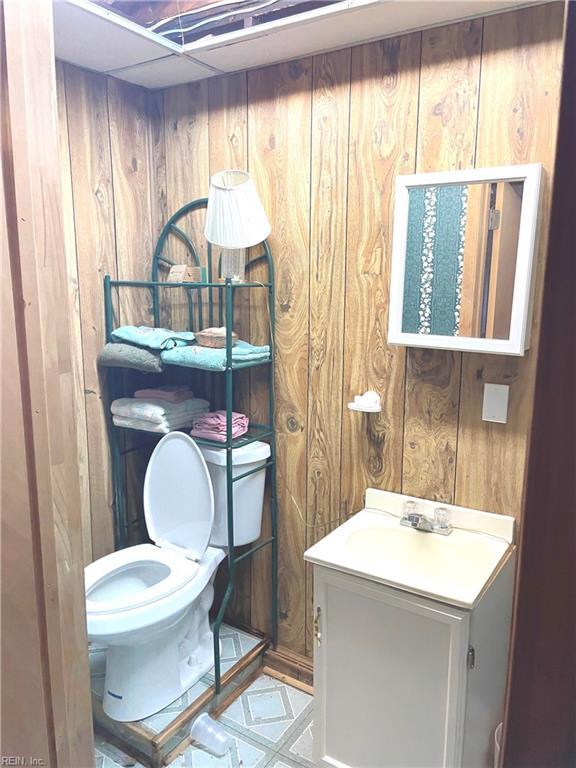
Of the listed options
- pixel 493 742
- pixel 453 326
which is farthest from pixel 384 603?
pixel 453 326

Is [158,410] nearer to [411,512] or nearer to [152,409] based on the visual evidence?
[152,409]

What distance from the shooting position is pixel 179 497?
2.11m

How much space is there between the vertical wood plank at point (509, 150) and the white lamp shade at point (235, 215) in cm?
73

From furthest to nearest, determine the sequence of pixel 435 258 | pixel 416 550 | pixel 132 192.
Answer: pixel 132 192 < pixel 416 550 < pixel 435 258

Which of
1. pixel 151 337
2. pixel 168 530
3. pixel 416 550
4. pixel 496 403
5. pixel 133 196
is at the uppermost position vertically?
pixel 133 196

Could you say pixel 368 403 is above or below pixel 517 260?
below

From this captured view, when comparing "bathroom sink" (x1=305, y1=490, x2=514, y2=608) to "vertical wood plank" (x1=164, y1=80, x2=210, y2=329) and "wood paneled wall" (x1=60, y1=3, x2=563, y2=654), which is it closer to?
"wood paneled wall" (x1=60, y1=3, x2=563, y2=654)

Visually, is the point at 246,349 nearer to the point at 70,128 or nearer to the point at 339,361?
the point at 339,361

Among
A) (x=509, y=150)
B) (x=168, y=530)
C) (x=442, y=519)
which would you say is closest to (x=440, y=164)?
(x=509, y=150)

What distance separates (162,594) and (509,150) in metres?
1.71

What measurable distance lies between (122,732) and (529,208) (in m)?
2.06

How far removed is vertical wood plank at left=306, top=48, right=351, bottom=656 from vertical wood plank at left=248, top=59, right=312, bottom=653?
0.10 feet

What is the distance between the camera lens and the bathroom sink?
1490mm

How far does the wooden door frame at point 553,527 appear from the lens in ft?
1.20
